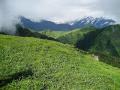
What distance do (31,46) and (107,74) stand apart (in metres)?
48.6

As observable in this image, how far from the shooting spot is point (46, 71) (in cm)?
10894

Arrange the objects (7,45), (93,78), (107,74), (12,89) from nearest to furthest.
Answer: (12,89) → (93,78) → (107,74) → (7,45)

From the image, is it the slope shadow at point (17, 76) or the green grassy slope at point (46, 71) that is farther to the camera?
→ the slope shadow at point (17, 76)

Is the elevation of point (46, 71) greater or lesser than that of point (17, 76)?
greater

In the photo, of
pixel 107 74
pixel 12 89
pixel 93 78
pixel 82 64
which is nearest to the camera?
pixel 12 89

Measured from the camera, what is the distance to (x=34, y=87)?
295ft

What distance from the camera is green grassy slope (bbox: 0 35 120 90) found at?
9331 cm

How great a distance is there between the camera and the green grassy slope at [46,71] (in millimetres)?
93312

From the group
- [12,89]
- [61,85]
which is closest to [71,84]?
[61,85]

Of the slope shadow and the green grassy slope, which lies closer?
the green grassy slope

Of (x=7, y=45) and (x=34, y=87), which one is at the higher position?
(x=7, y=45)

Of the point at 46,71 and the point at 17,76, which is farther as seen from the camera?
the point at 46,71

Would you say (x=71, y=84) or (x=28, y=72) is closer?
(x=71, y=84)

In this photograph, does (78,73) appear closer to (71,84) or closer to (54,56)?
(71,84)
